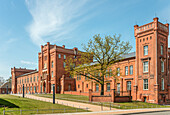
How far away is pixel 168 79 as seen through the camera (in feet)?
131

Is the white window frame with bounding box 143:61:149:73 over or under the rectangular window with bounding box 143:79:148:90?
over

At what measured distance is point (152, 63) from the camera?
37.4m

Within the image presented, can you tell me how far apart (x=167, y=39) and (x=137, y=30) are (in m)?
6.63

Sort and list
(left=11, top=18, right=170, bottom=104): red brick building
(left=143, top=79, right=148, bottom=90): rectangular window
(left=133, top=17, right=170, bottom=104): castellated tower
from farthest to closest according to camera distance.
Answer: (left=143, top=79, right=148, bottom=90): rectangular window < (left=11, top=18, right=170, bottom=104): red brick building < (left=133, top=17, right=170, bottom=104): castellated tower

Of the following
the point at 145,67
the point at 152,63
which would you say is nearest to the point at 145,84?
the point at 145,67

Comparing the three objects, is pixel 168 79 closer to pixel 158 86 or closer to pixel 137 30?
pixel 158 86

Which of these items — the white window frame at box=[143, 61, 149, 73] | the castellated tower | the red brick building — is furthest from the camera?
the white window frame at box=[143, 61, 149, 73]

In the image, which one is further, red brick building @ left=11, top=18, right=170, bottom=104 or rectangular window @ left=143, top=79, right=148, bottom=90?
rectangular window @ left=143, top=79, right=148, bottom=90

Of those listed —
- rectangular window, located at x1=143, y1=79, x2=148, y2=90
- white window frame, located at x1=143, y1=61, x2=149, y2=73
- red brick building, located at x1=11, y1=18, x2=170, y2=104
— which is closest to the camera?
red brick building, located at x1=11, y1=18, x2=170, y2=104

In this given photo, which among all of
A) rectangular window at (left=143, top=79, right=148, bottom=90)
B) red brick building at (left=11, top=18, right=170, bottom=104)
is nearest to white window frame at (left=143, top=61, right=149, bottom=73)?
red brick building at (left=11, top=18, right=170, bottom=104)

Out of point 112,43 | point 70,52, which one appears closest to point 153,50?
point 112,43

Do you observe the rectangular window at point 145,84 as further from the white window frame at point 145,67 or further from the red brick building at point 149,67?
the white window frame at point 145,67

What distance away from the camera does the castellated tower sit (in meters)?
36.8

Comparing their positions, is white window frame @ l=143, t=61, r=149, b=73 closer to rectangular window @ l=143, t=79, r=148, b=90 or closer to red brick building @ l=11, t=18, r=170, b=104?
red brick building @ l=11, t=18, r=170, b=104
